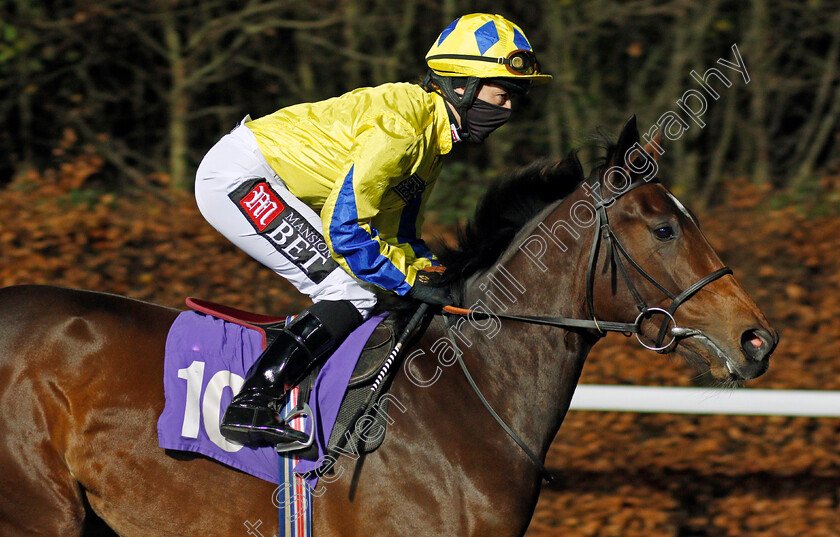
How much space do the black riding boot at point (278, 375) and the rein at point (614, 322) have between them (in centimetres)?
51

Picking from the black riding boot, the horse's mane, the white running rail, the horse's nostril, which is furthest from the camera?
the white running rail

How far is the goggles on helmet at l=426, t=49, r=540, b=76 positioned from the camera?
2.89m

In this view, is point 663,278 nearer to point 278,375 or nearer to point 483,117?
point 483,117

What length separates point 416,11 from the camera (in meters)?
8.58

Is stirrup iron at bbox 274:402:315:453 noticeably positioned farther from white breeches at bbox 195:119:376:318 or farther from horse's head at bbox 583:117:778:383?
horse's head at bbox 583:117:778:383

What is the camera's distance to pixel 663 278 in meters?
2.69

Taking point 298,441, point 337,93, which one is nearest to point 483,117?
point 298,441

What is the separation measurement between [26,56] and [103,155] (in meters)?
1.16

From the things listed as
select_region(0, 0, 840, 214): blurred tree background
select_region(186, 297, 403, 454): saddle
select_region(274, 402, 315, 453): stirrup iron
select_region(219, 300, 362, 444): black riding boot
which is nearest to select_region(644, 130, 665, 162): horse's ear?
select_region(186, 297, 403, 454): saddle

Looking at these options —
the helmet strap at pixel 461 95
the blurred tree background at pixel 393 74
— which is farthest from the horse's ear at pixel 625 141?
the blurred tree background at pixel 393 74

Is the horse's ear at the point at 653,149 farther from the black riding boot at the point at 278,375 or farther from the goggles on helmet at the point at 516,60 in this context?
the black riding boot at the point at 278,375

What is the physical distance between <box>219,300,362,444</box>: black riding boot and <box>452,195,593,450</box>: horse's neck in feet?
1.73

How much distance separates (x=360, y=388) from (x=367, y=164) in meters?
0.75

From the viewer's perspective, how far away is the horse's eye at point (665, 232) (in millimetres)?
2697
